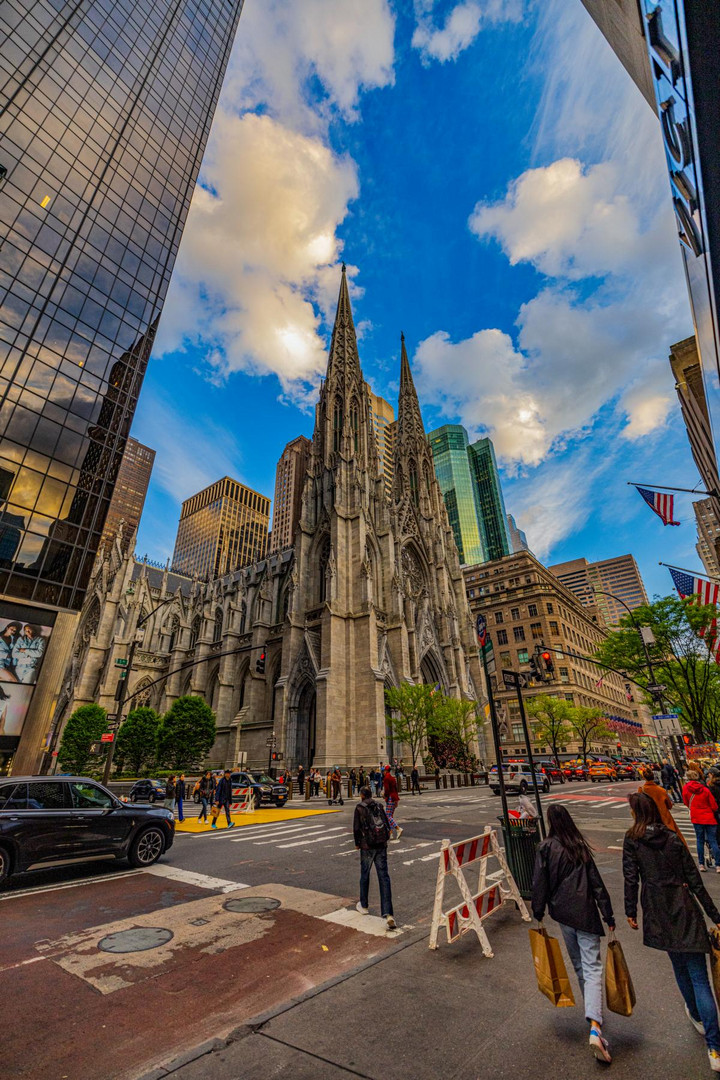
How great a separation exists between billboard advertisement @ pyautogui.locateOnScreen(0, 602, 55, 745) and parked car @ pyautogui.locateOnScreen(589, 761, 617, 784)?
40.8 meters

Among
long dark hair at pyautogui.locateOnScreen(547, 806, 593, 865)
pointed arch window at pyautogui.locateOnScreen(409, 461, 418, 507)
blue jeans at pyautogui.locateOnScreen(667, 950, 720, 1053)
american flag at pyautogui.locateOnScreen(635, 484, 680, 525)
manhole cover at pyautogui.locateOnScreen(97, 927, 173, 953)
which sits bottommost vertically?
manhole cover at pyautogui.locateOnScreen(97, 927, 173, 953)

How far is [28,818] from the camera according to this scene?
790cm

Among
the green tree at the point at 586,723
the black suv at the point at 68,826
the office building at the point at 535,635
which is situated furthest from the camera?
the office building at the point at 535,635

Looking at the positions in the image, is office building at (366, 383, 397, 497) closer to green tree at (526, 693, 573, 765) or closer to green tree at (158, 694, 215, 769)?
green tree at (526, 693, 573, 765)

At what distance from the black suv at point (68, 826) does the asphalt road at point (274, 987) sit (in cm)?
53

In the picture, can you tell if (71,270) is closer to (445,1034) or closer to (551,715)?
(445,1034)

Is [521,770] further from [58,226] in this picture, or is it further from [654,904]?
[58,226]

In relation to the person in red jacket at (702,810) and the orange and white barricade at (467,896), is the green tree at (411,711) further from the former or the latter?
the orange and white barricade at (467,896)

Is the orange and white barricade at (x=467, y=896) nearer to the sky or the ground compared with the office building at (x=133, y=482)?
nearer to the ground

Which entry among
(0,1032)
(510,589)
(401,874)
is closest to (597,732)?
(510,589)

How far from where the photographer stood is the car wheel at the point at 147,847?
9.27m

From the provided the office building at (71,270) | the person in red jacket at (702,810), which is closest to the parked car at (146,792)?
the office building at (71,270)

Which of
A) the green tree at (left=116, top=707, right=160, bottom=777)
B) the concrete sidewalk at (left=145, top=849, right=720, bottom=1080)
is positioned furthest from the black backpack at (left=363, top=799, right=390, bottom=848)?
the green tree at (left=116, top=707, right=160, bottom=777)

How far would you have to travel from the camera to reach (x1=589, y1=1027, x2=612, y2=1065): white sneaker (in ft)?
9.84
